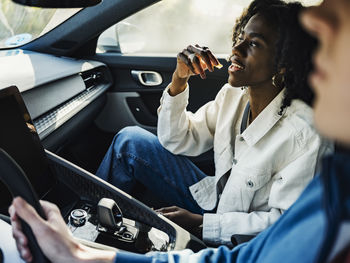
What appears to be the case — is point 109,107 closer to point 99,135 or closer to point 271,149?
point 99,135

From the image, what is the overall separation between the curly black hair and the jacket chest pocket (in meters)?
0.22

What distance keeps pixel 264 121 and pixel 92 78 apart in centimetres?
121

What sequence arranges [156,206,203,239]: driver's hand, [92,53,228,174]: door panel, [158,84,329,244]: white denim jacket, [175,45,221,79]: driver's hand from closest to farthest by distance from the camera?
[158,84,329,244]: white denim jacket → [156,206,203,239]: driver's hand → [175,45,221,79]: driver's hand → [92,53,228,174]: door panel

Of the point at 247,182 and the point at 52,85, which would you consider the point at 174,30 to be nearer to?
the point at 52,85

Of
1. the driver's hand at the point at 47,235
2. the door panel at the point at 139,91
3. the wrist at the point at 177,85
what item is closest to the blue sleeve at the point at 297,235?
the driver's hand at the point at 47,235

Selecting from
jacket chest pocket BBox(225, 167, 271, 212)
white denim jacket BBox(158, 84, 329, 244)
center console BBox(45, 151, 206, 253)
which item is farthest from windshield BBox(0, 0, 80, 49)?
jacket chest pocket BBox(225, 167, 271, 212)

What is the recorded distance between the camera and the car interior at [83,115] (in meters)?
1.01

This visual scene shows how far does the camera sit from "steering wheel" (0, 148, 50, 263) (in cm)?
58

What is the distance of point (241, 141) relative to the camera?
4.44 feet

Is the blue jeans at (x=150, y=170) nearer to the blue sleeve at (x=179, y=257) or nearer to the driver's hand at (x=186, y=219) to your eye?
the driver's hand at (x=186, y=219)

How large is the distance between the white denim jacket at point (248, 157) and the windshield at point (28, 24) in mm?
816

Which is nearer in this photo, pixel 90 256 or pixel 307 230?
pixel 307 230

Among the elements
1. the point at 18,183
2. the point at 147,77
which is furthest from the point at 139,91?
the point at 18,183

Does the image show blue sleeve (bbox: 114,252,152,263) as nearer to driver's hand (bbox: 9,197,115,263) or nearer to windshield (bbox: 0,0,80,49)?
driver's hand (bbox: 9,197,115,263)
